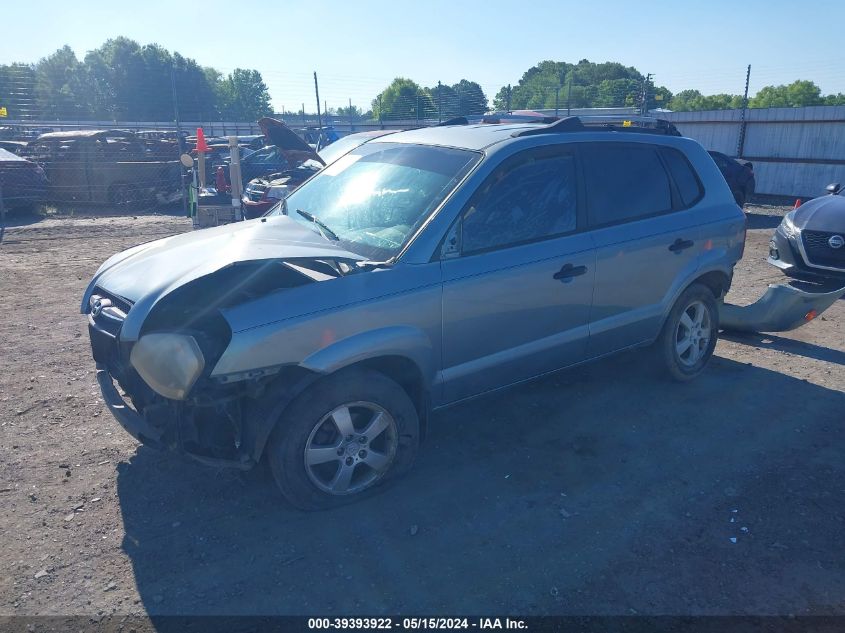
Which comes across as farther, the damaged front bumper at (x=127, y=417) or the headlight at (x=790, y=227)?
the headlight at (x=790, y=227)

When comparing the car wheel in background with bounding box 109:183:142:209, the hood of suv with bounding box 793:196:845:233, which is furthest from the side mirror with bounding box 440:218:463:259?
the car wheel in background with bounding box 109:183:142:209

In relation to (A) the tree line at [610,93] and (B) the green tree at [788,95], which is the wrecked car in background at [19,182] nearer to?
(A) the tree line at [610,93]

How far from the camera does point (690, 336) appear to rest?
17.3 feet

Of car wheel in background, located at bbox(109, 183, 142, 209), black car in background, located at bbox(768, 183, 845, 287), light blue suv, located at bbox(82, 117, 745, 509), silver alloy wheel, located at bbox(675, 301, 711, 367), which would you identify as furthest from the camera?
car wheel in background, located at bbox(109, 183, 142, 209)

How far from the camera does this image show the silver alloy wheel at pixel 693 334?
522 centimetres

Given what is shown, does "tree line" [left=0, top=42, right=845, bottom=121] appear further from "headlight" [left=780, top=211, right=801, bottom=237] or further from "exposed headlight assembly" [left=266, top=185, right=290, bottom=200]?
"headlight" [left=780, top=211, right=801, bottom=237]

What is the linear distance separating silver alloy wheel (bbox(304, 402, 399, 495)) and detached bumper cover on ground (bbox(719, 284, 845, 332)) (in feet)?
12.0

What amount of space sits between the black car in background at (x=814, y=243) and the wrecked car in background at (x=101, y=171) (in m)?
14.1

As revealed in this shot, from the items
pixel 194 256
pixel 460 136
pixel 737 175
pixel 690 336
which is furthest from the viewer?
pixel 737 175

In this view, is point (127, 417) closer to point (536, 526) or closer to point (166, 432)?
point (166, 432)

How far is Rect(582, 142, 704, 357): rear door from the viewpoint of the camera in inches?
175

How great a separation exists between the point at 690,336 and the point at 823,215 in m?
4.22

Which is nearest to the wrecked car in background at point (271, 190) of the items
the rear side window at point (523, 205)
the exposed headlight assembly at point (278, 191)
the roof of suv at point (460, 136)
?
the exposed headlight assembly at point (278, 191)

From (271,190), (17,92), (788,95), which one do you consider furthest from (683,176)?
(788,95)
